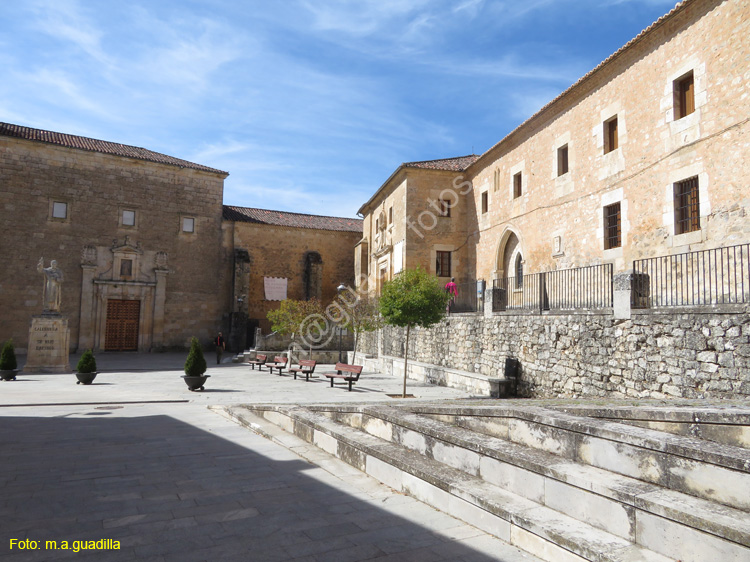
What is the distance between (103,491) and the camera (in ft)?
12.8

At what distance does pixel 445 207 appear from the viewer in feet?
74.6

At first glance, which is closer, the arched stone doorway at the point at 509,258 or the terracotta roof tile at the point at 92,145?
the arched stone doorway at the point at 509,258

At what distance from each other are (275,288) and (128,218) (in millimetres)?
9123

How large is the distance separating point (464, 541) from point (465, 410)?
1.62 metres

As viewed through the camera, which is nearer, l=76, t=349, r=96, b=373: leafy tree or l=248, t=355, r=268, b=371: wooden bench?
l=76, t=349, r=96, b=373: leafy tree

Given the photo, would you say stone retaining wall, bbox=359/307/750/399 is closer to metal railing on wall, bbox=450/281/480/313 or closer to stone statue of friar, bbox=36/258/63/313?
metal railing on wall, bbox=450/281/480/313

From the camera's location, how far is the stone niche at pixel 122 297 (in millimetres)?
24797

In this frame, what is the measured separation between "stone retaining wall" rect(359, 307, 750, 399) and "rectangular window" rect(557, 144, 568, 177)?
20.5 feet

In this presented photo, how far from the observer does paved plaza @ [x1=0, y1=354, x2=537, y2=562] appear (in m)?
2.87

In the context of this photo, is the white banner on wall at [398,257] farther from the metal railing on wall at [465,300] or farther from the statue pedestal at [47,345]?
the statue pedestal at [47,345]

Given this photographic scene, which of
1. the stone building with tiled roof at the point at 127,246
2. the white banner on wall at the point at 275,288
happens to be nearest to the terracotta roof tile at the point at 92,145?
the stone building with tiled roof at the point at 127,246

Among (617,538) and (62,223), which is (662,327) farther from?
(62,223)

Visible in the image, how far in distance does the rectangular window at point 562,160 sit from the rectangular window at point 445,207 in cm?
699

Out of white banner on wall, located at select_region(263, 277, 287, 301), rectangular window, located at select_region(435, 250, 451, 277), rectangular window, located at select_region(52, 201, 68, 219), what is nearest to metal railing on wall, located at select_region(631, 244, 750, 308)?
rectangular window, located at select_region(435, 250, 451, 277)
